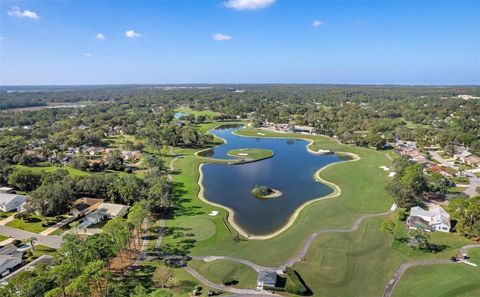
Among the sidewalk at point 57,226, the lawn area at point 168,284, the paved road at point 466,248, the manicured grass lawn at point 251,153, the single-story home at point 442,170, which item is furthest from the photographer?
the manicured grass lawn at point 251,153

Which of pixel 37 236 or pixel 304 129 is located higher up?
pixel 304 129

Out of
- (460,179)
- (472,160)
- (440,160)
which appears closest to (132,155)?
(460,179)

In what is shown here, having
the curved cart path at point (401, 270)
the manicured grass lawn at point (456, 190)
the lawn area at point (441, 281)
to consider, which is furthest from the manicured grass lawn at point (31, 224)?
the manicured grass lawn at point (456, 190)

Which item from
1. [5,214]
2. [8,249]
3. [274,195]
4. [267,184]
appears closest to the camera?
[8,249]

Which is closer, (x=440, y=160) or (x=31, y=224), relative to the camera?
(x=31, y=224)

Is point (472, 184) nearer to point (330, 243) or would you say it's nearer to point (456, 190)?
point (456, 190)

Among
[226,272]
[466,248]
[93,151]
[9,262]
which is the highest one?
[93,151]

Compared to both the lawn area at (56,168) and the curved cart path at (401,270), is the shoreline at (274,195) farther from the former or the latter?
the lawn area at (56,168)

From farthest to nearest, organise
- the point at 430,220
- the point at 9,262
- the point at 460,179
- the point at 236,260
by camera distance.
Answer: the point at 460,179
the point at 430,220
the point at 236,260
the point at 9,262
